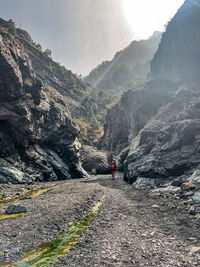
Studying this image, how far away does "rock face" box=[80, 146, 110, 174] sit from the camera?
208 ft

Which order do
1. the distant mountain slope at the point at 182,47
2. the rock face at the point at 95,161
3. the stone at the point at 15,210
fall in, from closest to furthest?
the stone at the point at 15,210, the rock face at the point at 95,161, the distant mountain slope at the point at 182,47

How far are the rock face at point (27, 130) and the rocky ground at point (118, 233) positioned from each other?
1969 centimetres

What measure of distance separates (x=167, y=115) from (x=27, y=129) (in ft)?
129

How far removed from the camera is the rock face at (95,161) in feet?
208

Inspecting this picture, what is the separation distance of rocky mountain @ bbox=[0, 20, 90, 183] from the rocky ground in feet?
64.8

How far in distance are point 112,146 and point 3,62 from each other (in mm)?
64441

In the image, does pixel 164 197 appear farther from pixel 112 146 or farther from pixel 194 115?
pixel 112 146

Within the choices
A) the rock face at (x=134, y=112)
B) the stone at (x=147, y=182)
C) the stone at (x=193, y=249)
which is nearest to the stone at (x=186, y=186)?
the stone at (x=147, y=182)

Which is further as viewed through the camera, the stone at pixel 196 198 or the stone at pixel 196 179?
the stone at pixel 196 179

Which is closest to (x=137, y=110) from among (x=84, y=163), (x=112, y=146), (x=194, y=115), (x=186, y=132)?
(x=112, y=146)

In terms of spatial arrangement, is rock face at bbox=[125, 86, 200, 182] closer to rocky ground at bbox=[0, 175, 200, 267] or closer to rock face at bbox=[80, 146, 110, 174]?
rocky ground at bbox=[0, 175, 200, 267]

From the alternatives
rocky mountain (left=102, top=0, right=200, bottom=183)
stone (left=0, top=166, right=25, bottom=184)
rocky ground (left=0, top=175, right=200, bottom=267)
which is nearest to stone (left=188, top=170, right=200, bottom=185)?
rocky mountain (left=102, top=0, right=200, bottom=183)

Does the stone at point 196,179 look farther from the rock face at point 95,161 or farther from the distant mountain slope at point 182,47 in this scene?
the distant mountain slope at point 182,47

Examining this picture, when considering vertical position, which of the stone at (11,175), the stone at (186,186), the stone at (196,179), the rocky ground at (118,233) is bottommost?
the rocky ground at (118,233)
